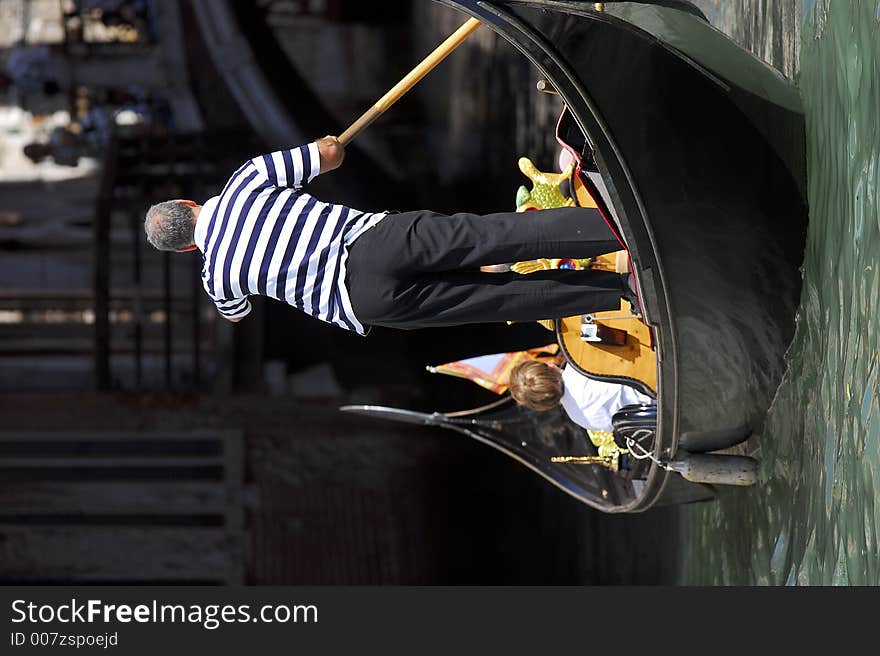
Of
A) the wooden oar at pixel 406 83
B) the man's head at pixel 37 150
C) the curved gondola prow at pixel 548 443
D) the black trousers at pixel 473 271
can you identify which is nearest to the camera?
the black trousers at pixel 473 271

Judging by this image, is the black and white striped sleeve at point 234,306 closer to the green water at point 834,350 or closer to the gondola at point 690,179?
the gondola at point 690,179

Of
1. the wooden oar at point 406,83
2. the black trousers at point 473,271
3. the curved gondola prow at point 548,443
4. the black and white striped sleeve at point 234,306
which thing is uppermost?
the wooden oar at point 406,83

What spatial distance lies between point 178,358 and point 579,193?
3516 mm

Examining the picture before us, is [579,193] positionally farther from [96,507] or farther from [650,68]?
[96,507]

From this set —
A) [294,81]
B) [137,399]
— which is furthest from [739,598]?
[294,81]

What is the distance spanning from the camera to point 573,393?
3062 millimetres

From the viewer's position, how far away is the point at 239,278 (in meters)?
2.56

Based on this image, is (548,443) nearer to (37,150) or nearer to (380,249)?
(380,249)

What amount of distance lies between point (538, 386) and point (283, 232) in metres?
0.84

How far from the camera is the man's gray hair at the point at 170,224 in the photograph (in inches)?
99.3

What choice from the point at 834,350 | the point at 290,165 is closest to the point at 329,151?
the point at 290,165

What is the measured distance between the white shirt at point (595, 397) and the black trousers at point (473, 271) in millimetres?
506

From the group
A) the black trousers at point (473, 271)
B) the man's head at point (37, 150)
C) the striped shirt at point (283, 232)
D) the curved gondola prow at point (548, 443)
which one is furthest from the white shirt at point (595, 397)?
the man's head at point (37, 150)

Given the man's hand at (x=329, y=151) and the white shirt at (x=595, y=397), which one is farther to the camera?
the white shirt at (x=595, y=397)
